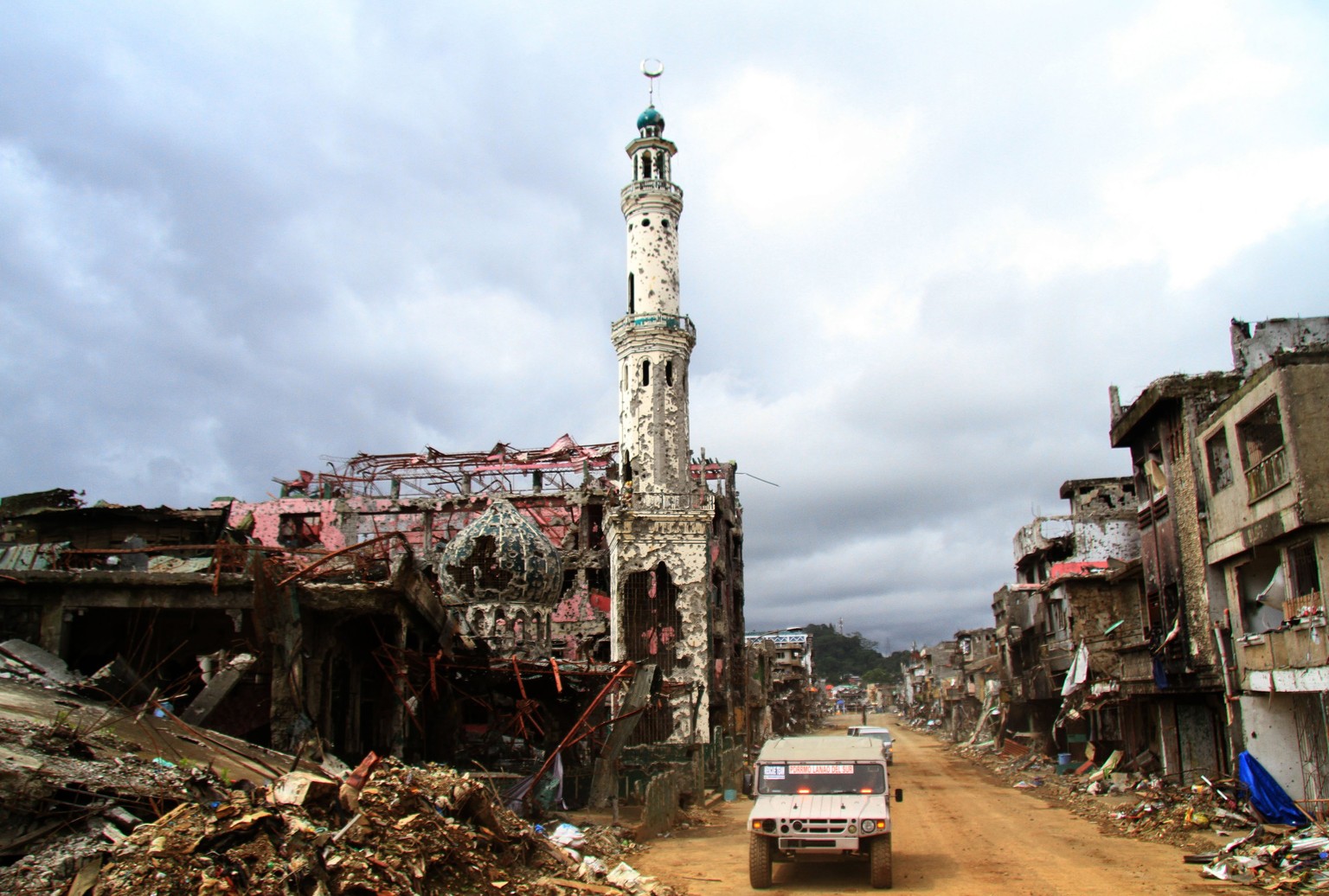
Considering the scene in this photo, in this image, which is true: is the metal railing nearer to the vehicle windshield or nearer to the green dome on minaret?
the vehicle windshield

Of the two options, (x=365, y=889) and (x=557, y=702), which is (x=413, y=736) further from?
(x=365, y=889)

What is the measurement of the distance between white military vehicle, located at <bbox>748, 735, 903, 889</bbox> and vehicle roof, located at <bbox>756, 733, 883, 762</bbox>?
0.01 m

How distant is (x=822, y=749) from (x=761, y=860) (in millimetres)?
2383

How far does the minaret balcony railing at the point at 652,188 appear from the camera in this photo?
3825 centimetres

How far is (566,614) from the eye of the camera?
41750 mm

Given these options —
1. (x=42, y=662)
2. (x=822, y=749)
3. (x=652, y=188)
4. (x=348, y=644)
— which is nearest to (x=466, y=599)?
(x=348, y=644)

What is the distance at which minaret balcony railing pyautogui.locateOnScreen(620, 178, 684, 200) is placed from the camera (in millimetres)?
38250

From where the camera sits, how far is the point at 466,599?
23562 millimetres

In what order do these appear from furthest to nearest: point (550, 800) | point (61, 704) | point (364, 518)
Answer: point (364, 518), point (550, 800), point (61, 704)

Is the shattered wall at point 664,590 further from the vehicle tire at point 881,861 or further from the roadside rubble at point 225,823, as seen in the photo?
the vehicle tire at point 881,861

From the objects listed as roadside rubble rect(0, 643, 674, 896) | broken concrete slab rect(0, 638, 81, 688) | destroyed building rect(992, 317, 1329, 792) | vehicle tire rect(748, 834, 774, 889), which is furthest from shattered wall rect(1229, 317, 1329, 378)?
broken concrete slab rect(0, 638, 81, 688)

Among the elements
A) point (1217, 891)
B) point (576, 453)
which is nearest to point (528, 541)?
point (1217, 891)

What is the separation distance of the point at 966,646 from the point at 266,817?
69454mm

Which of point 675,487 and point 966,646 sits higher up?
point 675,487
